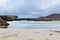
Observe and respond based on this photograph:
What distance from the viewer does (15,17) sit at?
420 feet
